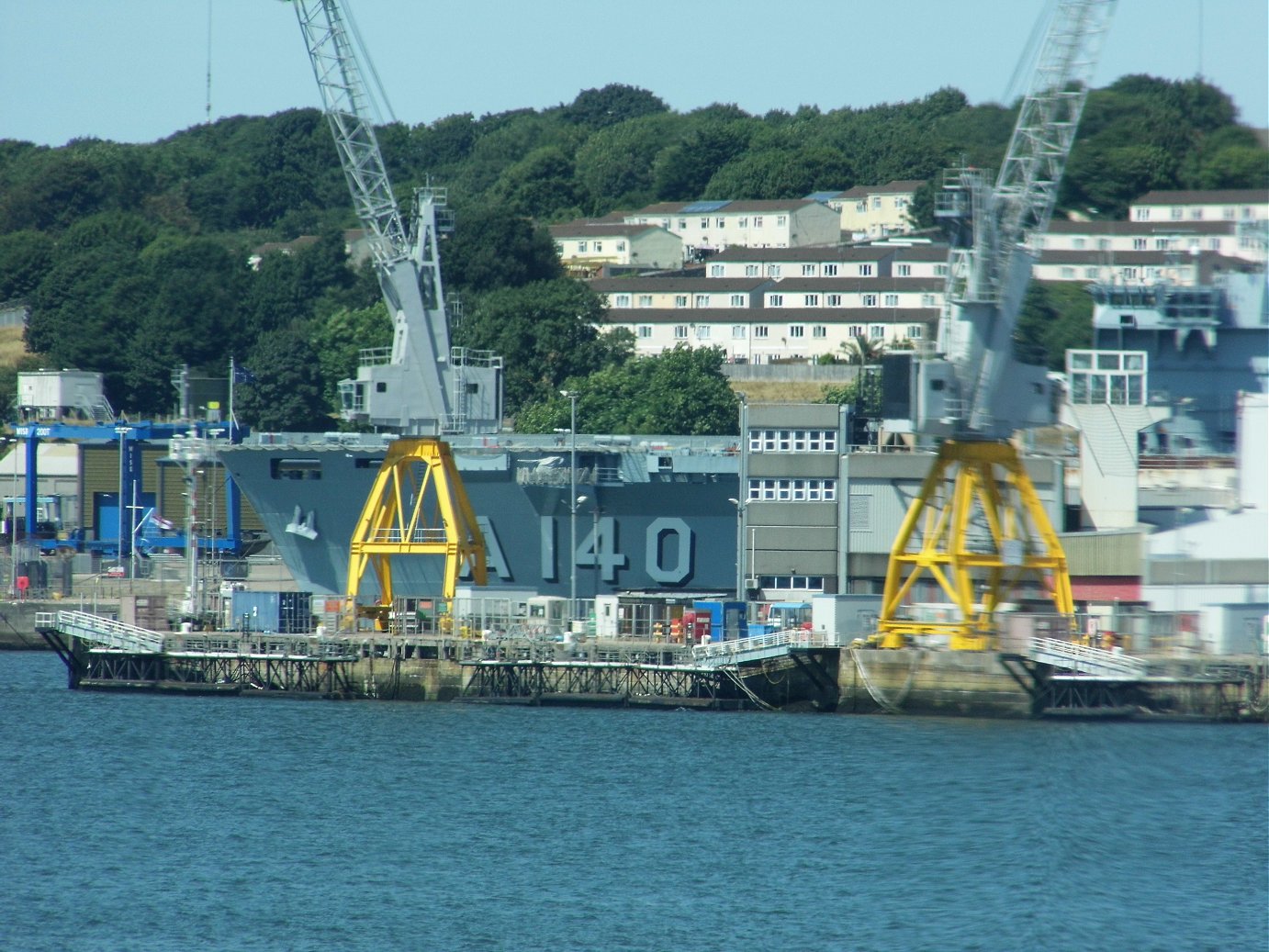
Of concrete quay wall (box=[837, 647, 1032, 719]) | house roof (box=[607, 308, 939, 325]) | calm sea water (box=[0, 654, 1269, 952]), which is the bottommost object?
calm sea water (box=[0, 654, 1269, 952])

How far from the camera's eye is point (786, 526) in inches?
2530

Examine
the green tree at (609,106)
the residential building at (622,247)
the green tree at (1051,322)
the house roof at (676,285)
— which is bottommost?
the green tree at (1051,322)

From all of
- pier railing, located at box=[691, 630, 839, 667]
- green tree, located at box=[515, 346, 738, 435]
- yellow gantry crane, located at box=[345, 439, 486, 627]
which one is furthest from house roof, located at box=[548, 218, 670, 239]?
pier railing, located at box=[691, 630, 839, 667]

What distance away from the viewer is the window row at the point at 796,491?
64125mm

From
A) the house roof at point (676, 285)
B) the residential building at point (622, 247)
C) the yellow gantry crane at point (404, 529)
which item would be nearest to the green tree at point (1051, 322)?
the yellow gantry crane at point (404, 529)

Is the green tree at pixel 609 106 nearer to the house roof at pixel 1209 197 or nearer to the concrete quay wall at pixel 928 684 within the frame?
the concrete quay wall at pixel 928 684

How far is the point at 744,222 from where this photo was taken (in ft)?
443

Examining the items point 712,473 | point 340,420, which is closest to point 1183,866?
point 712,473

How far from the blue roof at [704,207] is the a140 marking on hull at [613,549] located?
222ft

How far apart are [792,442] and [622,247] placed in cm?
6947

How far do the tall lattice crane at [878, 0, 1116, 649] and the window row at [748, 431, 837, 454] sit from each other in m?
9.54

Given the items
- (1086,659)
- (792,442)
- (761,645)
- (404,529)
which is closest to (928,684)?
(1086,659)

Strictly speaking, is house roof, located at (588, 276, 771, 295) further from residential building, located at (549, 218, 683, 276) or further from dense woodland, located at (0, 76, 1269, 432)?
residential building, located at (549, 218, 683, 276)

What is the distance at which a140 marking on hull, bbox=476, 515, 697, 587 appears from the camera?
72.0 m
